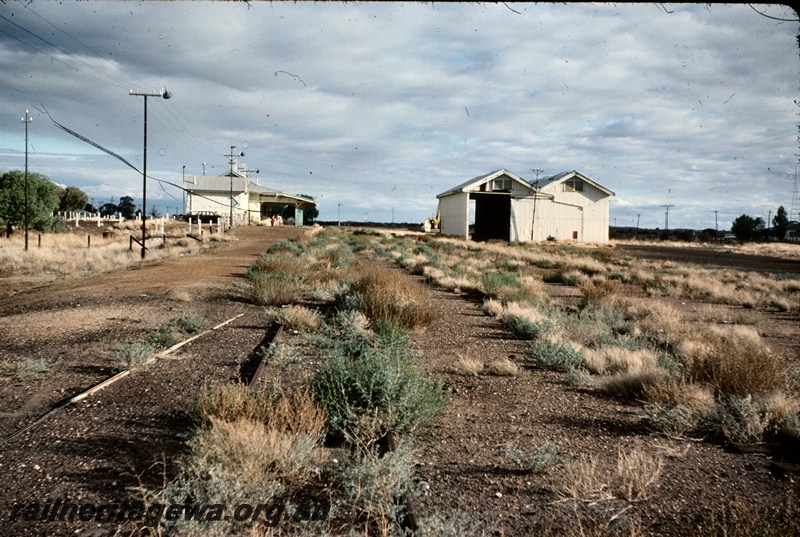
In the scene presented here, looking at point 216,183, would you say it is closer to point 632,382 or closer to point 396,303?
point 396,303

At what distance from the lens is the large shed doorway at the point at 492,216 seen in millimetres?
55062

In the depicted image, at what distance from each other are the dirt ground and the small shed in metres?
42.9

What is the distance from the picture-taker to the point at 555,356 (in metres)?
8.42

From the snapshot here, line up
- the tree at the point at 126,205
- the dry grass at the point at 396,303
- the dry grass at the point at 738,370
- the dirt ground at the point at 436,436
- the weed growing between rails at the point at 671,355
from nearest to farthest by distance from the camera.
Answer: the dirt ground at the point at 436,436 → the weed growing between rails at the point at 671,355 → the dry grass at the point at 738,370 → the dry grass at the point at 396,303 → the tree at the point at 126,205

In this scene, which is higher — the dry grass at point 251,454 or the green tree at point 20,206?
the green tree at point 20,206

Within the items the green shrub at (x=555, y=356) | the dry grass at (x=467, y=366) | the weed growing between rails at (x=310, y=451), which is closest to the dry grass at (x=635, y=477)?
the weed growing between rails at (x=310, y=451)

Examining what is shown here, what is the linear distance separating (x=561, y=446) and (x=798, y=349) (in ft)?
25.7

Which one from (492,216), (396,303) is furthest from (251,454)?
(492,216)

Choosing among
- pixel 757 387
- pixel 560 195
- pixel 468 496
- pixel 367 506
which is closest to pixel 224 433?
pixel 367 506

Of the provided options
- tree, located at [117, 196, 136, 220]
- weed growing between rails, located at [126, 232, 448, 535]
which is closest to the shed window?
weed growing between rails, located at [126, 232, 448, 535]

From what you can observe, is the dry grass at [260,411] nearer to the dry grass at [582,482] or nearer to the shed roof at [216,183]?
the dry grass at [582,482]

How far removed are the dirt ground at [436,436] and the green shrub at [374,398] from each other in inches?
9.9

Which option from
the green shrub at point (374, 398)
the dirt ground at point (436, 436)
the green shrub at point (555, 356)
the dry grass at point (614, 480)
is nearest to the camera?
the dirt ground at point (436, 436)

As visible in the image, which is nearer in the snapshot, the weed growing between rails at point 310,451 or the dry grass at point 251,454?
the weed growing between rails at point 310,451
